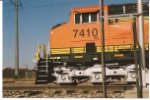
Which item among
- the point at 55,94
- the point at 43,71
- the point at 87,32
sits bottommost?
the point at 55,94

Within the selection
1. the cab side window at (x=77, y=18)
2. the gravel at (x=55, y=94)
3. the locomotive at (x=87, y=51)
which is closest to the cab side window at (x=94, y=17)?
→ the locomotive at (x=87, y=51)

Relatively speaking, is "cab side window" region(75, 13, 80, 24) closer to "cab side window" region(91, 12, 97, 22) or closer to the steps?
"cab side window" region(91, 12, 97, 22)

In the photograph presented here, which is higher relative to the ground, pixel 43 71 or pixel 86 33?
pixel 86 33

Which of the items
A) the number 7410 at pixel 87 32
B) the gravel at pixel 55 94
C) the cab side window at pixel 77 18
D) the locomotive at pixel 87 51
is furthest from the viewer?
the cab side window at pixel 77 18

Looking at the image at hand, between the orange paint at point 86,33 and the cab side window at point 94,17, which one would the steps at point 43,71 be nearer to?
the orange paint at point 86,33

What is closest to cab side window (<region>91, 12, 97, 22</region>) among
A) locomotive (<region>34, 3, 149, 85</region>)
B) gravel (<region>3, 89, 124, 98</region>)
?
locomotive (<region>34, 3, 149, 85</region>)

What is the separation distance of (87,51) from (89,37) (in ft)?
1.05

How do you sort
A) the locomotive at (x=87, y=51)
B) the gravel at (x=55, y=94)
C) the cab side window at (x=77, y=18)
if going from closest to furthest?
the gravel at (x=55, y=94) < the locomotive at (x=87, y=51) < the cab side window at (x=77, y=18)

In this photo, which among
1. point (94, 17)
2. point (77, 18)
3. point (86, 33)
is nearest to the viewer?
point (94, 17)

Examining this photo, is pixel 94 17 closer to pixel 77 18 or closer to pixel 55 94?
pixel 77 18

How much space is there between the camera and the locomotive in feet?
17.9

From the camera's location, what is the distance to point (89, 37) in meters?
5.68

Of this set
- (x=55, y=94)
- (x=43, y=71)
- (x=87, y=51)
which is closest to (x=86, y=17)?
(x=87, y=51)

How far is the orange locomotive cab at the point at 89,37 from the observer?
5504 mm
